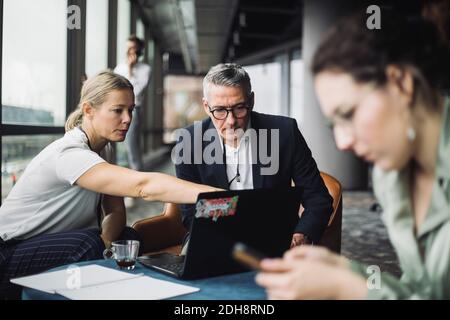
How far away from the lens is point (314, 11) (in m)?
8.40

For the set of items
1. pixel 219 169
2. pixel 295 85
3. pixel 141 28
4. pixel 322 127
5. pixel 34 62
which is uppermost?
pixel 141 28

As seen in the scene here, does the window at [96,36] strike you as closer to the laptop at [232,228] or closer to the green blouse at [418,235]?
the laptop at [232,228]

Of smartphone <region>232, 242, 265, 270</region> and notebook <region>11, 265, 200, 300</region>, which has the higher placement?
smartphone <region>232, 242, 265, 270</region>

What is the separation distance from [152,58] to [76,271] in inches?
544

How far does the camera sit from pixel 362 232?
5.46 metres

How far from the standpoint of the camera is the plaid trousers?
2039 mm

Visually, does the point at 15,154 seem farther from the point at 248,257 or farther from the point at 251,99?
the point at 248,257

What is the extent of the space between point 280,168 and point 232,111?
36 cm

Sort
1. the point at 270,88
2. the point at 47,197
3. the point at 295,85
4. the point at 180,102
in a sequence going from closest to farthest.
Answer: the point at 47,197 < the point at 295,85 < the point at 270,88 < the point at 180,102

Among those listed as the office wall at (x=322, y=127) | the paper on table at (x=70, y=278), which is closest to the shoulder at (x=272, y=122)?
the paper on table at (x=70, y=278)

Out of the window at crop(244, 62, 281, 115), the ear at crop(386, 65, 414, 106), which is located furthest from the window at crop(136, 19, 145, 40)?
the ear at crop(386, 65, 414, 106)

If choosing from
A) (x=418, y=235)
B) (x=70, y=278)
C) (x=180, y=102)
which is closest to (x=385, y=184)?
(x=418, y=235)

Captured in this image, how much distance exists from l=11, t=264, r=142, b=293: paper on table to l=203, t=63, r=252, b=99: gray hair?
3.28 ft

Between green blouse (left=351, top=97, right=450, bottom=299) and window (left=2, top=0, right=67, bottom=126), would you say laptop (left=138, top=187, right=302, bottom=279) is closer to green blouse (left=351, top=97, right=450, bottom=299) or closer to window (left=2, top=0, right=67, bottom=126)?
green blouse (left=351, top=97, right=450, bottom=299)
